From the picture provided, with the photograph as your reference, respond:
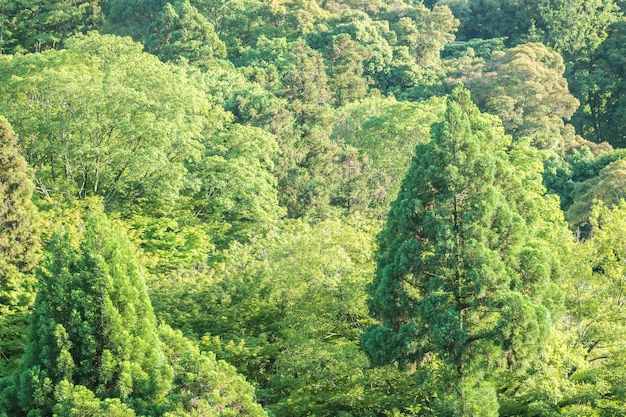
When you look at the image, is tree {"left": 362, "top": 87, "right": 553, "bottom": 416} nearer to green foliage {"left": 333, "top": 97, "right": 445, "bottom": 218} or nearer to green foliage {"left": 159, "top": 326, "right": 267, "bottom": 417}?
green foliage {"left": 159, "top": 326, "right": 267, "bottom": 417}

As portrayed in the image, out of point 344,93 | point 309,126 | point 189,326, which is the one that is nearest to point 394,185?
point 309,126

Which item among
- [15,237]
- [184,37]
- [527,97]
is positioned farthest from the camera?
[184,37]

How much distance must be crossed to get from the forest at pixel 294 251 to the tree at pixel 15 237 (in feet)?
0.17

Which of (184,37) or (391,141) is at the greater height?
(184,37)

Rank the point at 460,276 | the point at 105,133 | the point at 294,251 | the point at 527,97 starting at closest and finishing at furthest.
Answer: the point at 460,276 < the point at 294,251 < the point at 105,133 < the point at 527,97

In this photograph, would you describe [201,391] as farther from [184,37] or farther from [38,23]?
[38,23]

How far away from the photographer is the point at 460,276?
1297 cm

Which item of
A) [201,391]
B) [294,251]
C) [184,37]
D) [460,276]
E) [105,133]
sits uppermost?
[184,37]

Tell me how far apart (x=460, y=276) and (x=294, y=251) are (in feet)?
21.6

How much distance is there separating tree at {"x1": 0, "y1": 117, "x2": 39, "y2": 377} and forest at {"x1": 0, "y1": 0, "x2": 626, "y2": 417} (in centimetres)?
5

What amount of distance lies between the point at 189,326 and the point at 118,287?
575 centimetres

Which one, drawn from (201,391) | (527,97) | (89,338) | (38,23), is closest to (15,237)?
(89,338)

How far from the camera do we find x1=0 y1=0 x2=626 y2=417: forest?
455 inches

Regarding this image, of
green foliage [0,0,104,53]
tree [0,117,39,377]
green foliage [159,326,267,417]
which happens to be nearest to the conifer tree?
green foliage [159,326,267,417]
